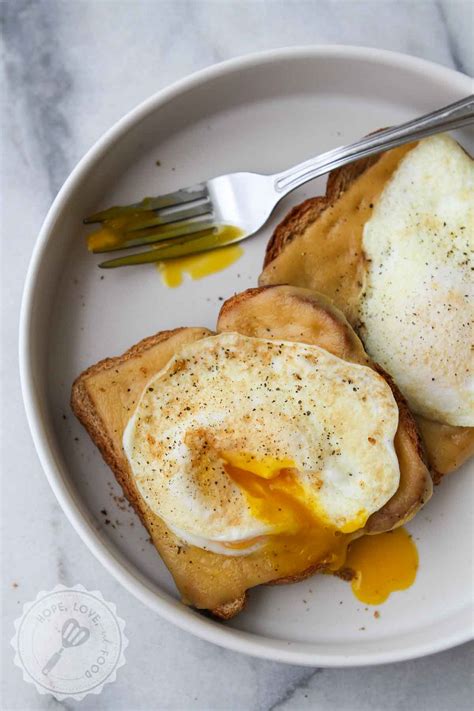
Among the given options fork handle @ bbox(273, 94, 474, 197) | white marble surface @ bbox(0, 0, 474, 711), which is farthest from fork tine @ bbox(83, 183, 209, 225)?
fork handle @ bbox(273, 94, 474, 197)

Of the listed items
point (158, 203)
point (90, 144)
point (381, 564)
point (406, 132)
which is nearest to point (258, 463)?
point (381, 564)

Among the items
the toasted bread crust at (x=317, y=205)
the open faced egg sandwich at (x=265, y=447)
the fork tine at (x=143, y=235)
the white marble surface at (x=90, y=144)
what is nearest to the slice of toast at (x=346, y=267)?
the toasted bread crust at (x=317, y=205)

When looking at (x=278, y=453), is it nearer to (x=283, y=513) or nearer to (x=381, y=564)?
(x=283, y=513)

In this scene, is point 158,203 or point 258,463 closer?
point 258,463

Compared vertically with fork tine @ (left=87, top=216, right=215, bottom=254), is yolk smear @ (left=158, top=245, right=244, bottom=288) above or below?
below

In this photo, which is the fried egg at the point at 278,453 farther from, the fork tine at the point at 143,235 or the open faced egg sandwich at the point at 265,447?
the fork tine at the point at 143,235

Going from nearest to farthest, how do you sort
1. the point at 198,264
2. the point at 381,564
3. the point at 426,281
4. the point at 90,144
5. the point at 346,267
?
1. the point at 426,281
2. the point at 346,267
3. the point at 381,564
4. the point at 198,264
5. the point at 90,144

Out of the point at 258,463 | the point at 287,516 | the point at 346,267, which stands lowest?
the point at 287,516

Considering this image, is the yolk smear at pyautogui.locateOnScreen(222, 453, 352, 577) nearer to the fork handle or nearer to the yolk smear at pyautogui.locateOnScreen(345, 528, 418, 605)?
the yolk smear at pyautogui.locateOnScreen(345, 528, 418, 605)
